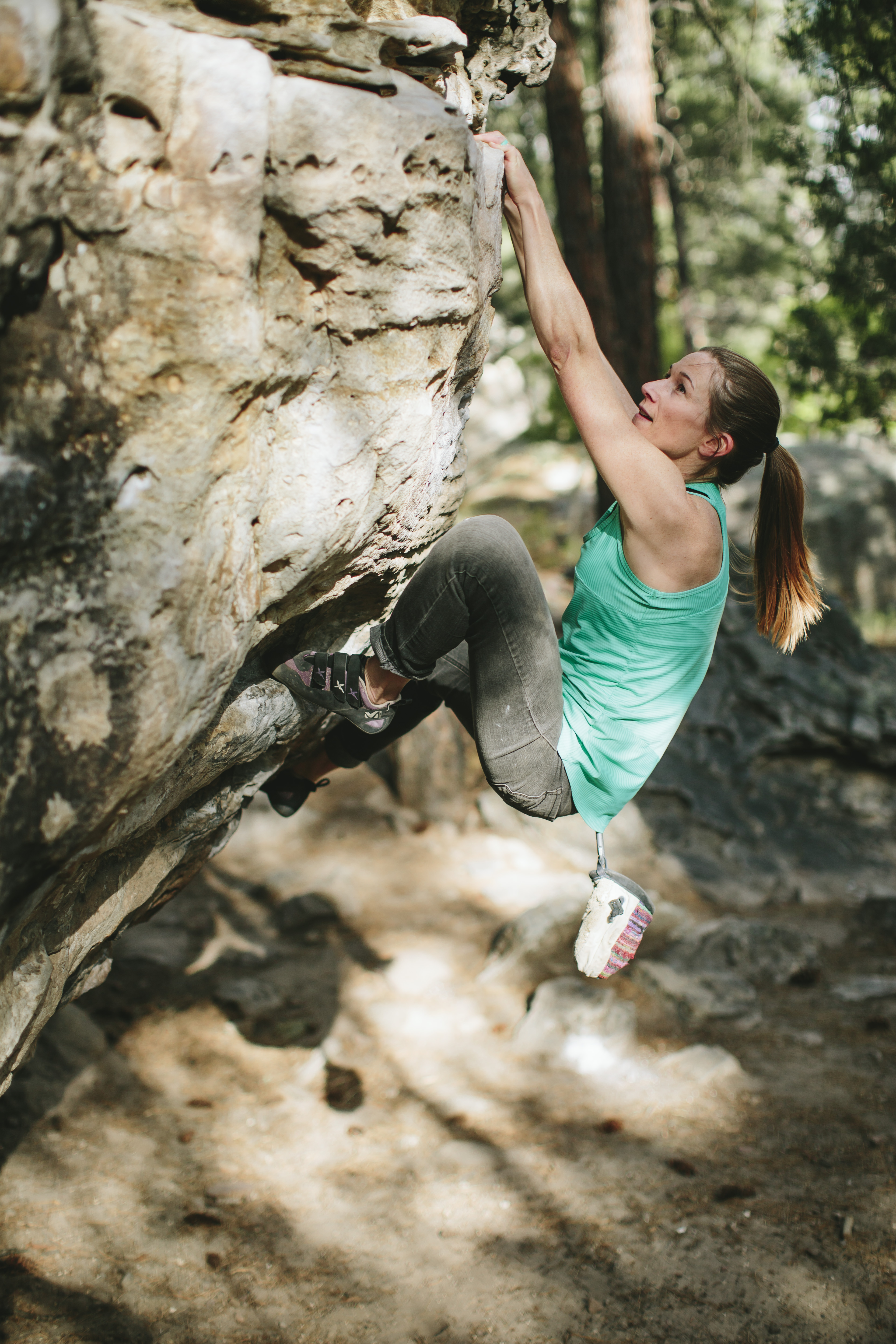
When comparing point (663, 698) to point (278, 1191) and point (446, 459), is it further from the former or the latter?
point (278, 1191)

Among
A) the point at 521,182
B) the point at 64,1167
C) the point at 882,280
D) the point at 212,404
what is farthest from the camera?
the point at 882,280

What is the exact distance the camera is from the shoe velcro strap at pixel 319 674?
115 inches

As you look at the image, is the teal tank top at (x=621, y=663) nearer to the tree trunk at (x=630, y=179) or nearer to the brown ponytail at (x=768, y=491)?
the brown ponytail at (x=768, y=491)

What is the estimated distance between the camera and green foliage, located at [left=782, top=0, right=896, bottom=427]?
21.9ft

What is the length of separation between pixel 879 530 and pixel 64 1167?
9.28 m

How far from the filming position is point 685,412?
2.95 metres

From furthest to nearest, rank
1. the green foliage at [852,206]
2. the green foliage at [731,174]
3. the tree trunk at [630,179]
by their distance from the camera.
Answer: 1. the green foliage at [731,174]
2. the tree trunk at [630,179]
3. the green foliage at [852,206]

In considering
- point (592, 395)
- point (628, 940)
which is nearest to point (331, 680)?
point (592, 395)

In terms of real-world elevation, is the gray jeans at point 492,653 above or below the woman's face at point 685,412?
below

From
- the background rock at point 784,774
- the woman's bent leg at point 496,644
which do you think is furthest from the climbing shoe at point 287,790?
the background rock at point 784,774

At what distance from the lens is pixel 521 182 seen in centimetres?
285

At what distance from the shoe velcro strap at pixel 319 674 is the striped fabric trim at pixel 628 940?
48.3 inches

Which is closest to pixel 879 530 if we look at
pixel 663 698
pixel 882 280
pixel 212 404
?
pixel 882 280

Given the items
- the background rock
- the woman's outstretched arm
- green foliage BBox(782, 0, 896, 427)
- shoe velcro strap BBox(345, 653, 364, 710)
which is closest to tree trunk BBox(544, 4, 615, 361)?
green foliage BBox(782, 0, 896, 427)
